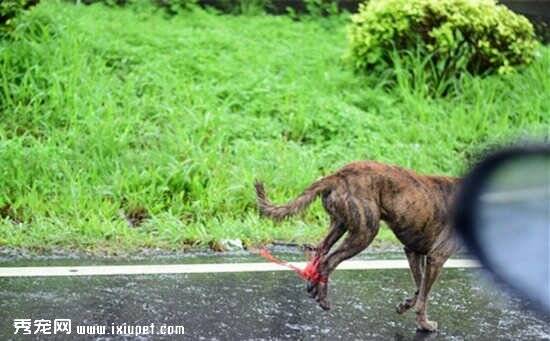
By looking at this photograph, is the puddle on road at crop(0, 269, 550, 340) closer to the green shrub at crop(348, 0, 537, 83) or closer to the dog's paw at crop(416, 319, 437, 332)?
the dog's paw at crop(416, 319, 437, 332)

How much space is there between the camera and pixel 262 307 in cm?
478

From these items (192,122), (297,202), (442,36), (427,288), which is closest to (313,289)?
(297,202)

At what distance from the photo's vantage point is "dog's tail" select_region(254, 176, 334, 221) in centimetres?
436

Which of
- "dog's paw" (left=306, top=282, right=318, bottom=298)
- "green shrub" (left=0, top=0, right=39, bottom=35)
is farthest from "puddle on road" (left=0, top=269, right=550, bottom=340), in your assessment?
"green shrub" (left=0, top=0, right=39, bottom=35)

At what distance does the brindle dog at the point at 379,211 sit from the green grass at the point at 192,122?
68.9 inches

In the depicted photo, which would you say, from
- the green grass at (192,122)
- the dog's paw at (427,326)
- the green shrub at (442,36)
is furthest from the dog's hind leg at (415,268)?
the green shrub at (442,36)

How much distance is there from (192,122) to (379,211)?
11.8ft

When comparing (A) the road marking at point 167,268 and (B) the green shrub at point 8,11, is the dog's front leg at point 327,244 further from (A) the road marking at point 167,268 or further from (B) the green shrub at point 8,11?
(B) the green shrub at point 8,11

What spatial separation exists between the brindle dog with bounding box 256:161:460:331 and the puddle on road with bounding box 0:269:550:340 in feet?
0.79

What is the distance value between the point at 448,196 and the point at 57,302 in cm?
189

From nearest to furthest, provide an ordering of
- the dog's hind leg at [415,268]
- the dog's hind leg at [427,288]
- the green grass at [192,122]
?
the dog's hind leg at [427,288], the dog's hind leg at [415,268], the green grass at [192,122]

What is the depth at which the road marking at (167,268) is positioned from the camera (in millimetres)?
5242

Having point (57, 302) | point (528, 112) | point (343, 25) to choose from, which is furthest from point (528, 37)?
point (57, 302)

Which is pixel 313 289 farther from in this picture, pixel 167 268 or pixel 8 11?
pixel 8 11
